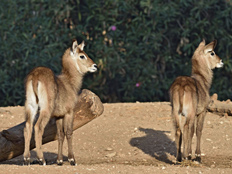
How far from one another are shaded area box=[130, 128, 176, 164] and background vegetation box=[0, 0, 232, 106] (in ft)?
12.1

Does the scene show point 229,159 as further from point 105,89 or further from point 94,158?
point 105,89

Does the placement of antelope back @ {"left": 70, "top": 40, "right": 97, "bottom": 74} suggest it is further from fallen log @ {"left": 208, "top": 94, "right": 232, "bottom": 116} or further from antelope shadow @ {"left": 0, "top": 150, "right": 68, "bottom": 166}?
fallen log @ {"left": 208, "top": 94, "right": 232, "bottom": 116}

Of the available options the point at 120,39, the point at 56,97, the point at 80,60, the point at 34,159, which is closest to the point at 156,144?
the point at 34,159

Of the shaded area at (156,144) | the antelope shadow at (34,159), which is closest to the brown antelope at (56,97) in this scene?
the antelope shadow at (34,159)

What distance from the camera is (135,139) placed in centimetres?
1039

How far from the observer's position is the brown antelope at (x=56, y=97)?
7.46m

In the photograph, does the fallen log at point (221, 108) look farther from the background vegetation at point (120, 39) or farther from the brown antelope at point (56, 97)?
the brown antelope at point (56, 97)

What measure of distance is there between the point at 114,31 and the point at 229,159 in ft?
20.2

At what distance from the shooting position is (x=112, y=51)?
45.9ft

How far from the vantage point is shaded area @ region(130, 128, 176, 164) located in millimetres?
9781

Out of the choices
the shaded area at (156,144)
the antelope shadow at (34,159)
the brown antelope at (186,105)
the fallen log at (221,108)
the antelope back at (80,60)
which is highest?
the antelope back at (80,60)

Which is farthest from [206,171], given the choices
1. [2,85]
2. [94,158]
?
[2,85]

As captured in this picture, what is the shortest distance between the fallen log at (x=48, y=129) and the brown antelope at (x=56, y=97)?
287mm

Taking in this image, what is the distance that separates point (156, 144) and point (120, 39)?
16.2 feet
